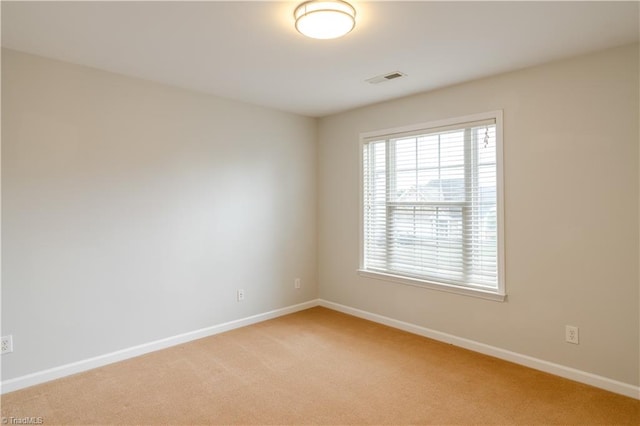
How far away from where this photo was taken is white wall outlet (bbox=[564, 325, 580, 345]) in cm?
276

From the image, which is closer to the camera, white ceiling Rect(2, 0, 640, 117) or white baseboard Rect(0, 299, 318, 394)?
white ceiling Rect(2, 0, 640, 117)

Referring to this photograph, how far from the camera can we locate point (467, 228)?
3400mm

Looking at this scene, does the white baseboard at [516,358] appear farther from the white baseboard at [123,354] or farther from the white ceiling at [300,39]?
the white ceiling at [300,39]

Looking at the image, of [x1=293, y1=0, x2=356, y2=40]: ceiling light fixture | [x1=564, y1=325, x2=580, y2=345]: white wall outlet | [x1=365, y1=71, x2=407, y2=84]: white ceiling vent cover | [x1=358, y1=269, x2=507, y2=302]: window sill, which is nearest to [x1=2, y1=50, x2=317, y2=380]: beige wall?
[x1=358, y1=269, x2=507, y2=302]: window sill

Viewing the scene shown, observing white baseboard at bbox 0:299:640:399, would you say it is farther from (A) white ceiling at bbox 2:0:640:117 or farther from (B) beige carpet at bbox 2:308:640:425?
(A) white ceiling at bbox 2:0:640:117

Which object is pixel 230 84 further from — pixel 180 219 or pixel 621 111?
pixel 621 111

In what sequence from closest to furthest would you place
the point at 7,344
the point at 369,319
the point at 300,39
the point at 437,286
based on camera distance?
the point at 300,39, the point at 7,344, the point at 437,286, the point at 369,319

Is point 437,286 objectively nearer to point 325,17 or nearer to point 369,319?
point 369,319

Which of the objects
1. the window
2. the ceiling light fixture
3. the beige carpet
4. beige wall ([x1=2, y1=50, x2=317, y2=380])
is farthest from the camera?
the window

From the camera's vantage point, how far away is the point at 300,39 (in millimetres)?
2477

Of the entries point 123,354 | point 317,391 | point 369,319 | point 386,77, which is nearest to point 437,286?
point 369,319

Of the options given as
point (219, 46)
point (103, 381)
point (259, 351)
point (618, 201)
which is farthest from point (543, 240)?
point (103, 381)

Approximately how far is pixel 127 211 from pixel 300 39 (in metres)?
2.04

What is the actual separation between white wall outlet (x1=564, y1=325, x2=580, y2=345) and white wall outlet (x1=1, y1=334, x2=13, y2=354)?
4.09 m
